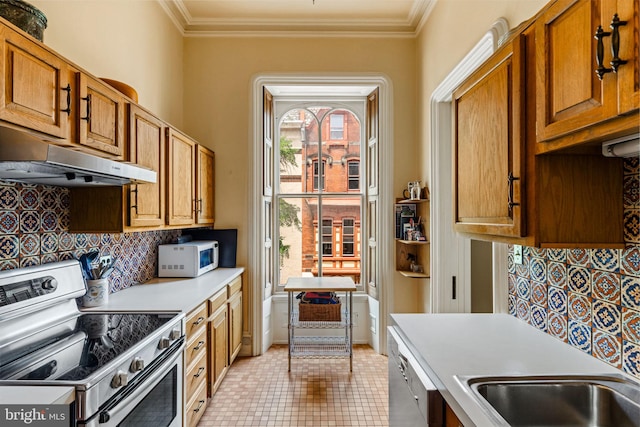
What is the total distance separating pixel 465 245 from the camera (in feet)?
9.78

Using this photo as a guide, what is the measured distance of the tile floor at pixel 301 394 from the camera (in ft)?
8.18

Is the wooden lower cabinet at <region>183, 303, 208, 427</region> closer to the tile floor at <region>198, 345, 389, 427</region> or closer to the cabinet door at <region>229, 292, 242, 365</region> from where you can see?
the tile floor at <region>198, 345, 389, 427</region>

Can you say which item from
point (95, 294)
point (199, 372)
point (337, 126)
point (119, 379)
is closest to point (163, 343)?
point (119, 379)

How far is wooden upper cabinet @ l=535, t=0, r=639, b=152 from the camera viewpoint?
837 mm

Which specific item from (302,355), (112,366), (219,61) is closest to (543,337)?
(112,366)

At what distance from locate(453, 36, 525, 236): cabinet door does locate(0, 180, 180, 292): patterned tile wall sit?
81.9 inches

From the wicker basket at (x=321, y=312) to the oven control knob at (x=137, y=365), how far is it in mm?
2369

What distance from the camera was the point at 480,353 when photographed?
1.46 metres

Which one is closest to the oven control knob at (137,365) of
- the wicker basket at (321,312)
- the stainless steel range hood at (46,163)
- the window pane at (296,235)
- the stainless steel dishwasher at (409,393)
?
the stainless steel range hood at (46,163)

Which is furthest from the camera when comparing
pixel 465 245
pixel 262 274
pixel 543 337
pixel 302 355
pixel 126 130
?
pixel 262 274

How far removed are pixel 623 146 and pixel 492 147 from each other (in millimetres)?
482

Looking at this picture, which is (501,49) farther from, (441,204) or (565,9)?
(441,204)

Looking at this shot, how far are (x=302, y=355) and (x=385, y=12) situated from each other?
3.21 metres

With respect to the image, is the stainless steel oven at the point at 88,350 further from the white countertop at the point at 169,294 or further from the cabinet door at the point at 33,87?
the cabinet door at the point at 33,87
